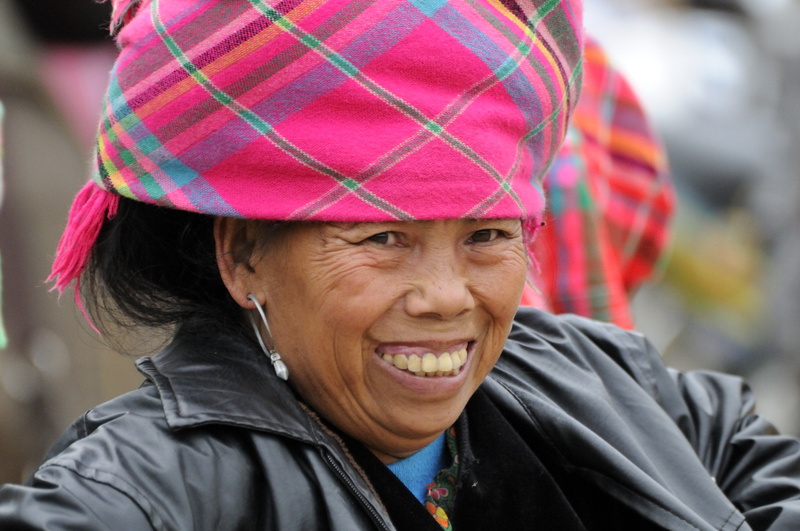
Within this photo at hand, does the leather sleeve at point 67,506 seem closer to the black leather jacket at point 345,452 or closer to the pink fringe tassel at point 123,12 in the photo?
the black leather jacket at point 345,452

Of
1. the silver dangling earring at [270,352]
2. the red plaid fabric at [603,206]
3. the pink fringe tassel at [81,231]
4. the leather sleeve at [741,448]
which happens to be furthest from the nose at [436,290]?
the red plaid fabric at [603,206]

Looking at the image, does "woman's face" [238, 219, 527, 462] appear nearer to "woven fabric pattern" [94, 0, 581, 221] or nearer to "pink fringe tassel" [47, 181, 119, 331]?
"woven fabric pattern" [94, 0, 581, 221]

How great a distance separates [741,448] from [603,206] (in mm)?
1870

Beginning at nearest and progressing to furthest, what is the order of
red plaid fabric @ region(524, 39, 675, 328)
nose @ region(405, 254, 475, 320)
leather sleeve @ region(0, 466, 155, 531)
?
leather sleeve @ region(0, 466, 155, 531) → nose @ region(405, 254, 475, 320) → red plaid fabric @ region(524, 39, 675, 328)

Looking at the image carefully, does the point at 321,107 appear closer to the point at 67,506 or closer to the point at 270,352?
the point at 270,352

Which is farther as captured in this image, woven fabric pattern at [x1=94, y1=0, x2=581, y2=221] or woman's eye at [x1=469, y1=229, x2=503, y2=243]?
woman's eye at [x1=469, y1=229, x2=503, y2=243]

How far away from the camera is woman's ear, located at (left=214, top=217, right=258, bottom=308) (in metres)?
2.26

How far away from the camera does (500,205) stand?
2.21 metres

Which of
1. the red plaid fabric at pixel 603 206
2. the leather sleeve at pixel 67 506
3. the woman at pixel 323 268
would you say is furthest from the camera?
the red plaid fabric at pixel 603 206

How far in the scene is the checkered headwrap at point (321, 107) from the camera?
2.05 m

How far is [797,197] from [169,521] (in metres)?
5.76

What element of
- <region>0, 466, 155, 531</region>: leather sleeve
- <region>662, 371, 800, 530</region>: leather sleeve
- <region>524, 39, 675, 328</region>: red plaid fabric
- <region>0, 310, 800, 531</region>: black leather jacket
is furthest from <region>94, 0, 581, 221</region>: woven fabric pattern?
<region>524, 39, 675, 328</region>: red plaid fabric

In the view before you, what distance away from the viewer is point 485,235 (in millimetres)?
2287

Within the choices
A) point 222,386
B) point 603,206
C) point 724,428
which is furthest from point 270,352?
point 603,206
